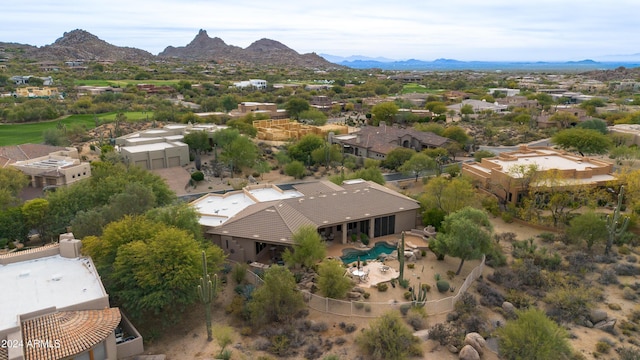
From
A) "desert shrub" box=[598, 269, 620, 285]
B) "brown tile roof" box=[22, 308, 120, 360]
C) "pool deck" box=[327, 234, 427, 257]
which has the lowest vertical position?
"desert shrub" box=[598, 269, 620, 285]

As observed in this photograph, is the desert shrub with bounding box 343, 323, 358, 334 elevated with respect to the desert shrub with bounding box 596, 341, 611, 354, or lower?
elevated

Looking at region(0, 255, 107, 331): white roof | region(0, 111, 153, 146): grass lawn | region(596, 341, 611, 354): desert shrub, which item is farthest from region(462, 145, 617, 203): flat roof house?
region(0, 111, 153, 146): grass lawn

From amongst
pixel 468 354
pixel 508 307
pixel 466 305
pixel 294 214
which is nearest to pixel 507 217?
pixel 508 307

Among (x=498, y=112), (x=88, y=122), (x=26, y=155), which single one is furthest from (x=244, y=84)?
(x=26, y=155)

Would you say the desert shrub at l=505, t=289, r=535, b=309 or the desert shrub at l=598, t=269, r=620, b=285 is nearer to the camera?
the desert shrub at l=505, t=289, r=535, b=309

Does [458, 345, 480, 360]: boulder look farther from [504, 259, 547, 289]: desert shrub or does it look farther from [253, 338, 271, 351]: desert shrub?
[253, 338, 271, 351]: desert shrub

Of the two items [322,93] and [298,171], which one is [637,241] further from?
[322,93]

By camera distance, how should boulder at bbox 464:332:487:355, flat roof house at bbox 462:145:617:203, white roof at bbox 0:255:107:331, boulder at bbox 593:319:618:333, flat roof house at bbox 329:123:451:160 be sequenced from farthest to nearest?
flat roof house at bbox 329:123:451:160
flat roof house at bbox 462:145:617:203
boulder at bbox 593:319:618:333
boulder at bbox 464:332:487:355
white roof at bbox 0:255:107:331

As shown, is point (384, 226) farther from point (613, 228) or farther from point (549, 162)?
point (549, 162)
